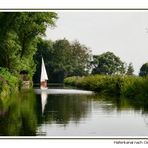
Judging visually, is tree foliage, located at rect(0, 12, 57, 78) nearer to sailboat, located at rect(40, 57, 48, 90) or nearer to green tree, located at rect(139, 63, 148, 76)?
sailboat, located at rect(40, 57, 48, 90)

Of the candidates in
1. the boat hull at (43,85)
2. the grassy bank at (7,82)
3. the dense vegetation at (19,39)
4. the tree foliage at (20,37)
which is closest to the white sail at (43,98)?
the boat hull at (43,85)

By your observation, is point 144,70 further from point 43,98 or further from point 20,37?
point 20,37

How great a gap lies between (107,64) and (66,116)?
252 cm

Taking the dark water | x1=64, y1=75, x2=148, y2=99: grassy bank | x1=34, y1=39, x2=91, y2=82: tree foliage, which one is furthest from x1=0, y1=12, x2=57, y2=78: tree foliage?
x1=64, y1=75, x2=148, y2=99: grassy bank

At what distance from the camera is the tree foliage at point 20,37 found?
17797 mm

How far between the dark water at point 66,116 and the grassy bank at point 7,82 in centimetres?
61

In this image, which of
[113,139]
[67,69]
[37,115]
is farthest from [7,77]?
[113,139]

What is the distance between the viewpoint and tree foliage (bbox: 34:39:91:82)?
16.3 meters

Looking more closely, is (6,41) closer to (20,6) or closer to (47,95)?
(47,95)

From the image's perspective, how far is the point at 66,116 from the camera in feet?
48.9

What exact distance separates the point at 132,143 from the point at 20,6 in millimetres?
4327

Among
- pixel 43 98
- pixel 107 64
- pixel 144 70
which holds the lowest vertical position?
pixel 43 98

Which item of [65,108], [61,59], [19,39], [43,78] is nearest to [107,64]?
[61,59]

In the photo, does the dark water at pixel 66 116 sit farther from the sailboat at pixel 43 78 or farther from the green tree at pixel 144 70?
the green tree at pixel 144 70
